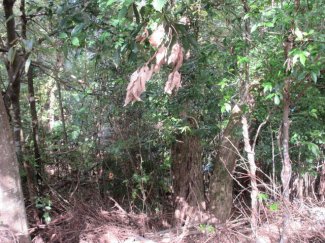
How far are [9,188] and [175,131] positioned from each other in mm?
2918

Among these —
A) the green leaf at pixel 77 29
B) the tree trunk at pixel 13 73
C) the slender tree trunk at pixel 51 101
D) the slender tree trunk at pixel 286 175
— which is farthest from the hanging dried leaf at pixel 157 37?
the slender tree trunk at pixel 51 101

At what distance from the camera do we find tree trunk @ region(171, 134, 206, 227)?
5.23 meters

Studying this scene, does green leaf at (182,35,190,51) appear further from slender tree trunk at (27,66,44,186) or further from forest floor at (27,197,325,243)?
slender tree trunk at (27,66,44,186)

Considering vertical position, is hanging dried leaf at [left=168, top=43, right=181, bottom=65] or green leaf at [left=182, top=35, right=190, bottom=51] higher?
green leaf at [left=182, top=35, right=190, bottom=51]

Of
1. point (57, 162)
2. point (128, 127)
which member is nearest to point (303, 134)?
point (128, 127)

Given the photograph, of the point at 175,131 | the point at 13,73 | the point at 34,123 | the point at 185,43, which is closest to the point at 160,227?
the point at 175,131

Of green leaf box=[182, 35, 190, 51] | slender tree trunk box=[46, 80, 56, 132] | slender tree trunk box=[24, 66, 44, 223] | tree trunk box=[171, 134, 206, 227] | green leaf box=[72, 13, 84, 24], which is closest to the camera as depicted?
green leaf box=[182, 35, 190, 51]

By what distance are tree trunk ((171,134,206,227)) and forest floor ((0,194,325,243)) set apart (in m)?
0.47

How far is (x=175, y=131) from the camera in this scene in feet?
15.8

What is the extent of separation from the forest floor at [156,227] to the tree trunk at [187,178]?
467 millimetres

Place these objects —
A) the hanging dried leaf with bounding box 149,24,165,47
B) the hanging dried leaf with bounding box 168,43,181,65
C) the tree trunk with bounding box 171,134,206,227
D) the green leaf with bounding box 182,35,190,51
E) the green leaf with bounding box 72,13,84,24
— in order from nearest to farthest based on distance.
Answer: the hanging dried leaf with bounding box 149,24,165,47 < the hanging dried leaf with bounding box 168,43,181,65 < the green leaf with bounding box 182,35,190,51 < the green leaf with bounding box 72,13,84,24 < the tree trunk with bounding box 171,134,206,227

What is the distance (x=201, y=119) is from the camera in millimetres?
5004

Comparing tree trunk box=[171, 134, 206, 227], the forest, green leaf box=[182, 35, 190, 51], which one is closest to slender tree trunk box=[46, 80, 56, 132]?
the forest

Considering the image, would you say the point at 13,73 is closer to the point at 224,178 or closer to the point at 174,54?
the point at 174,54
